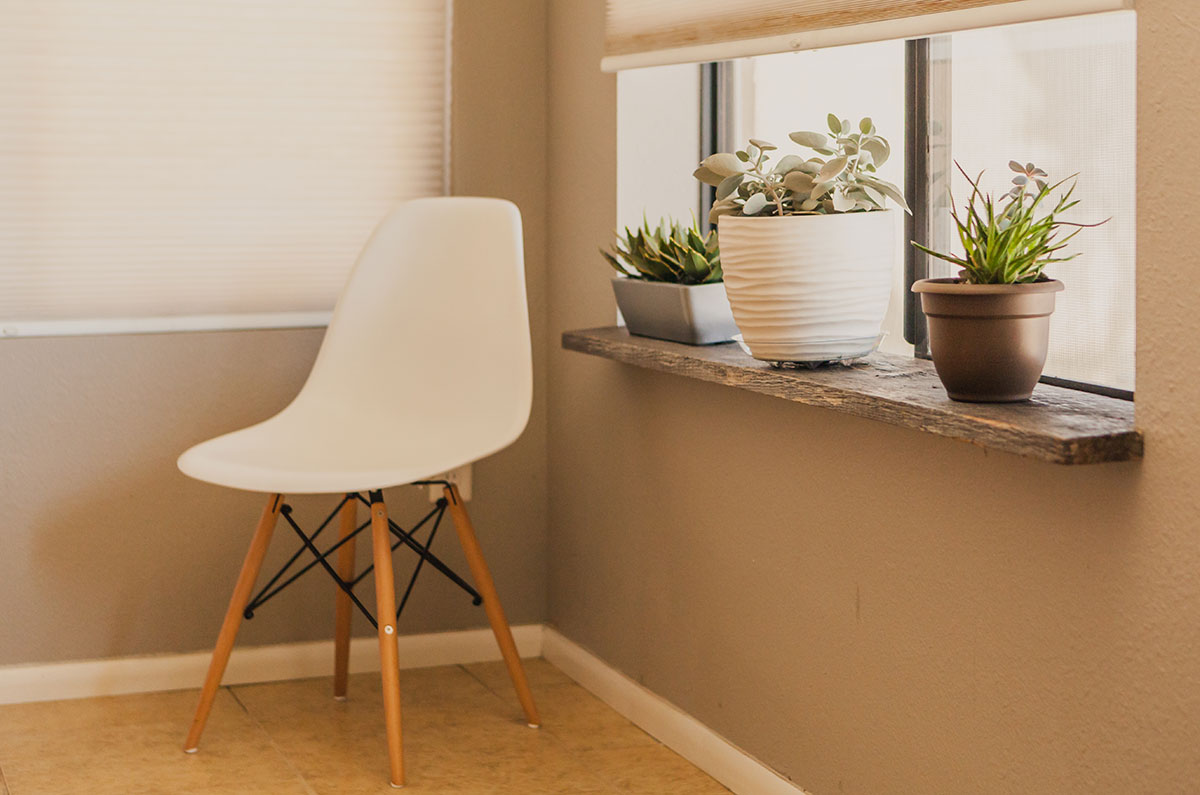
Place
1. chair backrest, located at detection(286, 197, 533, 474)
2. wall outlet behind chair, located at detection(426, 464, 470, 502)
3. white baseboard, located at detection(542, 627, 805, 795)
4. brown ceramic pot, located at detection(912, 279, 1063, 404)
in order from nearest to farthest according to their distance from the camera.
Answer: brown ceramic pot, located at detection(912, 279, 1063, 404), white baseboard, located at detection(542, 627, 805, 795), chair backrest, located at detection(286, 197, 533, 474), wall outlet behind chair, located at detection(426, 464, 470, 502)

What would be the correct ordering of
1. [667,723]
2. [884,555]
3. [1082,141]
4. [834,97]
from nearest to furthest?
[1082,141] < [884,555] < [834,97] < [667,723]

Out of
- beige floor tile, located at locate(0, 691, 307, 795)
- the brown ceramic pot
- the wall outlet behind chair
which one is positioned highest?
the brown ceramic pot

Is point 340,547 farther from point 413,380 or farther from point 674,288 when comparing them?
point 674,288

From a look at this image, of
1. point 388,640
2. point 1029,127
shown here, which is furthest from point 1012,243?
point 388,640

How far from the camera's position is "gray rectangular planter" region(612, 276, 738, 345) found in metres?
2.22

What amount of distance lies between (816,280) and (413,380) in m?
0.96

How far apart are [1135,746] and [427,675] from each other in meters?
1.68

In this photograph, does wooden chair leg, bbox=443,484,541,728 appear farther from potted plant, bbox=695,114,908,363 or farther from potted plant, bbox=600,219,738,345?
potted plant, bbox=695,114,908,363

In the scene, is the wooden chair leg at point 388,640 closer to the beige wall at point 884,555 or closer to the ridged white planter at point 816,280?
the beige wall at point 884,555

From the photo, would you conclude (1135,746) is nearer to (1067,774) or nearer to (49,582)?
(1067,774)

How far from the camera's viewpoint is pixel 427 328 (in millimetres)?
2574

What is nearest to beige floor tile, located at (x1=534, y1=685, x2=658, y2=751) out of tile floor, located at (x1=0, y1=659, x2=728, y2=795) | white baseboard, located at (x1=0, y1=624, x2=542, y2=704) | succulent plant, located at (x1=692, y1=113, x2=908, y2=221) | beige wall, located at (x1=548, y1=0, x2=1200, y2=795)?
tile floor, located at (x1=0, y1=659, x2=728, y2=795)

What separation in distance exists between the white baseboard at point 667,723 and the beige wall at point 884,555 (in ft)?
0.10

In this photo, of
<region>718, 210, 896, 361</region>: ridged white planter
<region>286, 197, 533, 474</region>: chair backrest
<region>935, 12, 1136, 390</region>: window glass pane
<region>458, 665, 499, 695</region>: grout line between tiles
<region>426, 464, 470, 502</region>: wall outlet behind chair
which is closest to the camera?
<region>935, 12, 1136, 390</region>: window glass pane
